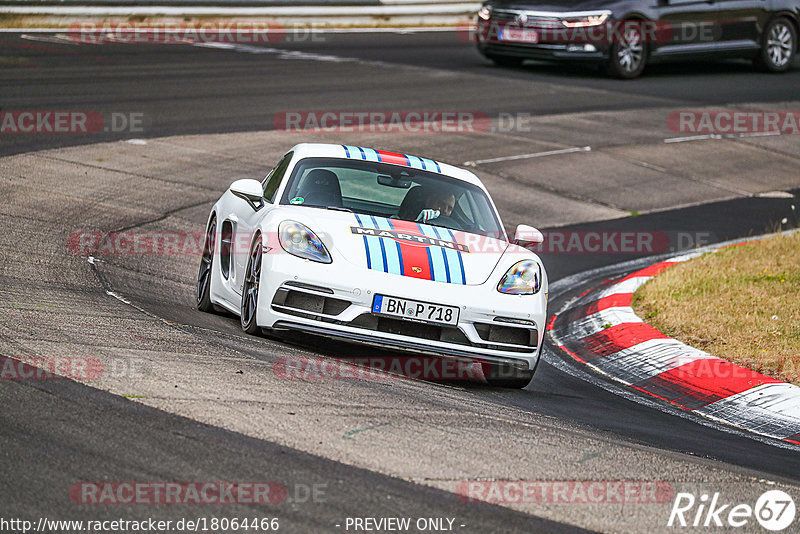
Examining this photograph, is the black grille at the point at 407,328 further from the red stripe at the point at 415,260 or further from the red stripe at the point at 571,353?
the red stripe at the point at 571,353

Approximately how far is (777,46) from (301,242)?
17948 mm

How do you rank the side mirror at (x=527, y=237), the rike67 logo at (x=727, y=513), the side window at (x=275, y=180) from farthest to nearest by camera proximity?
1. the side window at (x=275, y=180)
2. the side mirror at (x=527, y=237)
3. the rike67 logo at (x=727, y=513)

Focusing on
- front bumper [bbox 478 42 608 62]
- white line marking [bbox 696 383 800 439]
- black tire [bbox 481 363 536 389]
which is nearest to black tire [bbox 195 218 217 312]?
black tire [bbox 481 363 536 389]

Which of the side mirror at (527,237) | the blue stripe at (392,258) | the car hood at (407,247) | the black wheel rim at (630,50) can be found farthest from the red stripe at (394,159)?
the black wheel rim at (630,50)

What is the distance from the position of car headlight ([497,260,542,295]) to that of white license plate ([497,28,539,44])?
13172 mm

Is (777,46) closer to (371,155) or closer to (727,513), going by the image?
(371,155)

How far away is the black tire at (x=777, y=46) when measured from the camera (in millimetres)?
22219

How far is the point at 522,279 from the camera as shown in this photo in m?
7.12

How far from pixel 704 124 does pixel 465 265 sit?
40.0 ft

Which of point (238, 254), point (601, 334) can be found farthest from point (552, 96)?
point (238, 254)

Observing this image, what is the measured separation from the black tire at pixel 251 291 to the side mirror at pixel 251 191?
18.5 inches

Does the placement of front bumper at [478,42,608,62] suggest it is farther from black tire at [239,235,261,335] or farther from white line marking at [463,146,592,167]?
black tire at [239,235,261,335]

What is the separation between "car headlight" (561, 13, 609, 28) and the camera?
771 inches

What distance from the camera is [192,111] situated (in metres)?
16.0
